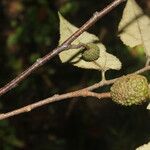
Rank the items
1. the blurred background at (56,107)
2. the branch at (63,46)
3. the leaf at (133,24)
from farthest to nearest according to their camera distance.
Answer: the blurred background at (56,107) < the leaf at (133,24) < the branch at (63,46)

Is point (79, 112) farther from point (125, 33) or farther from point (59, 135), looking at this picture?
point (125, 33)

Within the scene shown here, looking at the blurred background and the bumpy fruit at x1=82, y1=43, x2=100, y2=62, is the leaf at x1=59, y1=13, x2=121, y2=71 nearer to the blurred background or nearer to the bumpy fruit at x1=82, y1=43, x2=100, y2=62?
the bumpy fruit at x1=82, y1=43, x2=100, y2=62

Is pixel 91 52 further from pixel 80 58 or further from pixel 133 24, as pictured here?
pixel 133 24

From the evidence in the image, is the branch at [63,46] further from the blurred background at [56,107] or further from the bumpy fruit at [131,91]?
the blurred background at [56,107]

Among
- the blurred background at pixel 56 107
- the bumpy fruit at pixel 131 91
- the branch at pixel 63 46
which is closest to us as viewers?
the bumpy fruit at pixel 131 91

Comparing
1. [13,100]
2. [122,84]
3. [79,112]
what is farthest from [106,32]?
[122,84]

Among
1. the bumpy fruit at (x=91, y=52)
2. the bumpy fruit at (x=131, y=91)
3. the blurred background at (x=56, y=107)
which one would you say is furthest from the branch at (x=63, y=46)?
the blurred background at (x=56, y=107)

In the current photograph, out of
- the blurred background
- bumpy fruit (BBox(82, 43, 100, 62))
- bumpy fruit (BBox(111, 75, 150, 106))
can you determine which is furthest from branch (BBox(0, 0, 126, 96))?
the blurred background
